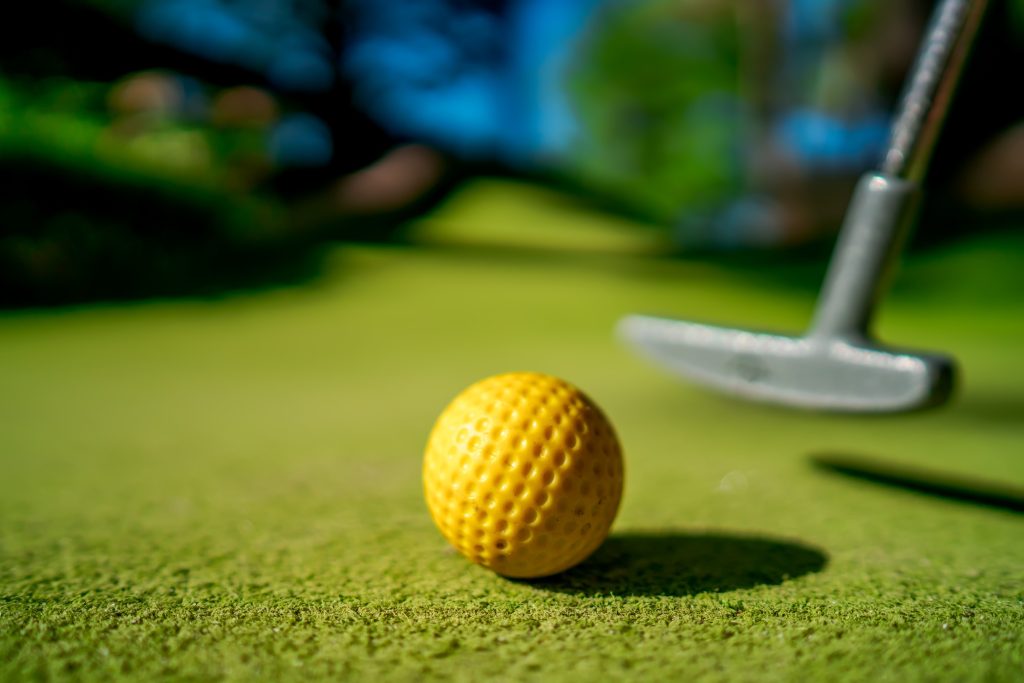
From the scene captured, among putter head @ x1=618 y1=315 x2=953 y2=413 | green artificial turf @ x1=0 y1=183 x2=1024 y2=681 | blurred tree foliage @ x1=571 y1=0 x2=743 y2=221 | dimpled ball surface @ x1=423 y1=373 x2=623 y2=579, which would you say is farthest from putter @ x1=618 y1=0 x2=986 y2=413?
blurred tree foliage @ x1=571 y1=0 x2=743 y2=221

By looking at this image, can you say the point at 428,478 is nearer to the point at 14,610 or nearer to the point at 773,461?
the point at 14,610

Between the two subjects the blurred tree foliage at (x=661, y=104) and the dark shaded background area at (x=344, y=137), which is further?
the blurred tree foliage at (x=661, y=104)

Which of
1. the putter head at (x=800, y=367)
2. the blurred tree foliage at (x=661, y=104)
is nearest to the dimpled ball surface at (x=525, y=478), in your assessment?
the putter head at (x=800, y=367)

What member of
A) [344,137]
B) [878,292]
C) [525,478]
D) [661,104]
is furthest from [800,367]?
[661,104]

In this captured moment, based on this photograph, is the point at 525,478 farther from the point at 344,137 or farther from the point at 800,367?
the point at 344,137

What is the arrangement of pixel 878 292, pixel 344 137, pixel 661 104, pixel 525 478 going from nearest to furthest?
pixel 525 478 → pixel 878 292 → pixel 344 137 → pixel 661 104

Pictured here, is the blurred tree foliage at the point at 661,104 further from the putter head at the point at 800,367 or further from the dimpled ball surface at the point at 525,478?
the dimpled ball surface at the point at 525,478

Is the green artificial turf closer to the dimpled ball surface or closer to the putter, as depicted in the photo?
the dimpled ball surface
